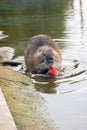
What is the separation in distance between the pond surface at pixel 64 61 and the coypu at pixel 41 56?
0.36m

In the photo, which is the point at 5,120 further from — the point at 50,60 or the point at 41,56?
the point at 41,56

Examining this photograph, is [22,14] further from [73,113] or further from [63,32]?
[73,113]

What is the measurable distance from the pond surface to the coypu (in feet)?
1.20

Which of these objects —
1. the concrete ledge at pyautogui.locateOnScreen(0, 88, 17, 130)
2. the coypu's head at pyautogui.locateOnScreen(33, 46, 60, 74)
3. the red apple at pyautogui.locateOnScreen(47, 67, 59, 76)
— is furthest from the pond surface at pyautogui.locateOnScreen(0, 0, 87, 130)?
the concrete ledge at pyautogui.locateOnScreen(0, 88, 17, 130)

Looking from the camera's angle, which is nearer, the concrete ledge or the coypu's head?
the concrete ledge

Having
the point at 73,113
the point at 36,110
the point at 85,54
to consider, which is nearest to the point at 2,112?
the point at 36,110

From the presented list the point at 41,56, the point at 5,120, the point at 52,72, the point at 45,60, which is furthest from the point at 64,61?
the point at 5,120

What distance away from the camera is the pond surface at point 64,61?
8.04 metres

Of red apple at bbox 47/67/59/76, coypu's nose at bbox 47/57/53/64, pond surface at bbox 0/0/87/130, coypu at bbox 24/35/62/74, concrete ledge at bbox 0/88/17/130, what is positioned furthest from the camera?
coypu at bbox 24/35/62/74

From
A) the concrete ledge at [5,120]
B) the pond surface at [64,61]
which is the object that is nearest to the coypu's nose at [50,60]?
the pond surface at [64,61]

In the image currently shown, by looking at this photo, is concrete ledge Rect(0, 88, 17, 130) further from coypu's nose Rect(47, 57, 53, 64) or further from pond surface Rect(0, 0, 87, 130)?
coypu's nose Rect(47, 57, 53, 64)

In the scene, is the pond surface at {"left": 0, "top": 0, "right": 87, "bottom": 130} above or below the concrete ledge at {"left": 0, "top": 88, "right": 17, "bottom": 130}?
below

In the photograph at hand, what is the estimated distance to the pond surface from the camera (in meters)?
8.04

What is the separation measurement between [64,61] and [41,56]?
→ 1593mm
